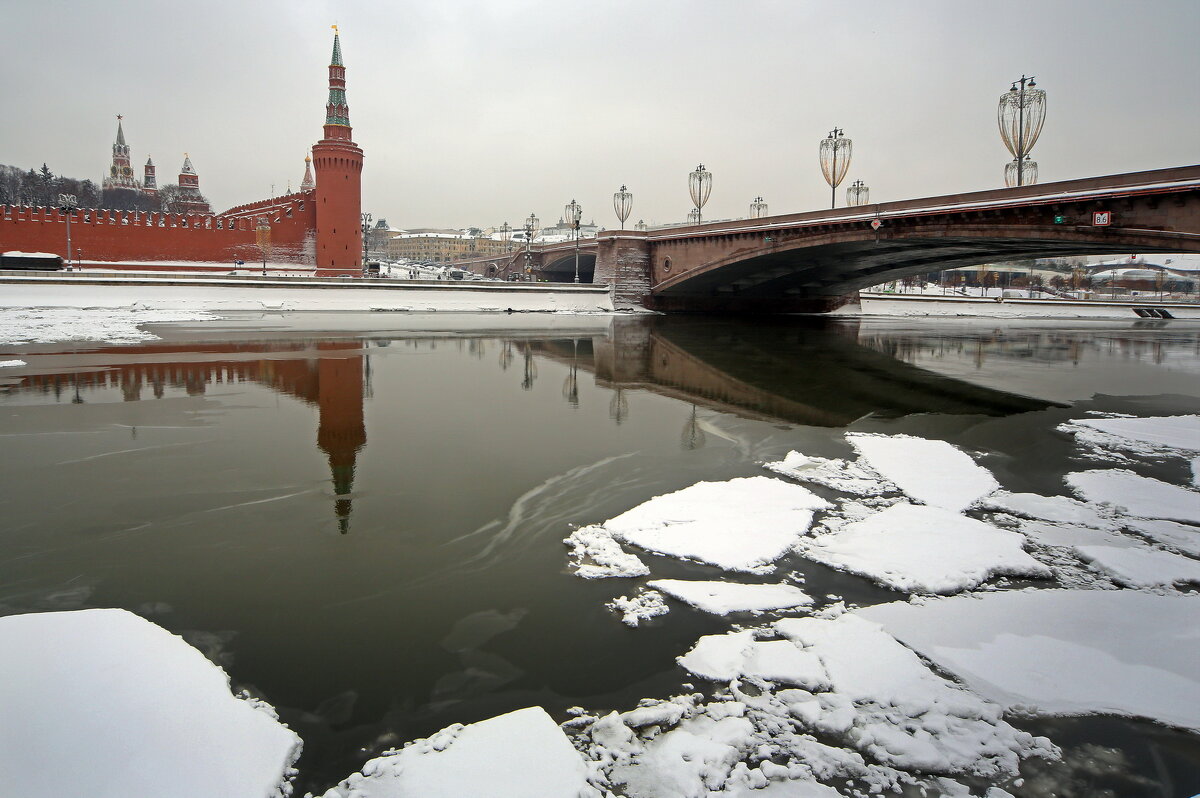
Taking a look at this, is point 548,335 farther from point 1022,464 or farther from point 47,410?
point 1022,464

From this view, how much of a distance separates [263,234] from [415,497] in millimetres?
51002

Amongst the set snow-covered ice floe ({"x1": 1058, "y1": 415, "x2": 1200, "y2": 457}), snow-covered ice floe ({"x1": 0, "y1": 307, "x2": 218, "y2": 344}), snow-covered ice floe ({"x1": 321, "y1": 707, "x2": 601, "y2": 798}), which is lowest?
snow-covered ice floe ({"x1": 321, "y1": 707, "x2": 601, "y2": 798})

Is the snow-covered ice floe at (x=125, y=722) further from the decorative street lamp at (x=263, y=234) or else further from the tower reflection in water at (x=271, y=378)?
the decorative street lamp at (x=263, y=234)

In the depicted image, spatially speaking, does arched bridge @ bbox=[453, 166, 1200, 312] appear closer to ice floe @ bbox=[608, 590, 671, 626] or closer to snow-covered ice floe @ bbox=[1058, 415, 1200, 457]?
snow-covered ice floe @ bbox=[1058, 415, 1200, 457]

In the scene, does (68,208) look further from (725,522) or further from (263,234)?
(725,522)

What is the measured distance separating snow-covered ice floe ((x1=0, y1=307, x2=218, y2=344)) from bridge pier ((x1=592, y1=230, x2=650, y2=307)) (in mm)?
22401

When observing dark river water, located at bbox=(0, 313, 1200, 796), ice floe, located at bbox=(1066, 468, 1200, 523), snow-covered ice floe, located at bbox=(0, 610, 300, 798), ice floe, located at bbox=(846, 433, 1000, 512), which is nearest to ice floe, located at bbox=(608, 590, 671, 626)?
dark river water, located at bbox=(0, 313, 1200, 796)

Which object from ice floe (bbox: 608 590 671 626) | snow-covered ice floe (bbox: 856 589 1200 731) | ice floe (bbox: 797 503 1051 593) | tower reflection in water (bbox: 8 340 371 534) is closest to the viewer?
snow-covered ice floe (bbox: 856 589 1200 731)

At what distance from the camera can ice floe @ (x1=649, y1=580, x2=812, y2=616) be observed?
466 cm

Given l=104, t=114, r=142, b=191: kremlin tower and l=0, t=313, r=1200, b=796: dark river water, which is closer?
l=0, t=313, r=1200, b=796: dark river water

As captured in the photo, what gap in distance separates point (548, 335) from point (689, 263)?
1536 centimetres

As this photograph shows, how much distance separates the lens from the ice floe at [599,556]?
5148mm

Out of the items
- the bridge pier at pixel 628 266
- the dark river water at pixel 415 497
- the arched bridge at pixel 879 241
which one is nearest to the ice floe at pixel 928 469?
the dark river water at pixel 415 497

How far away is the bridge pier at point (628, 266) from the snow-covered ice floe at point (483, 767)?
40.8 m
